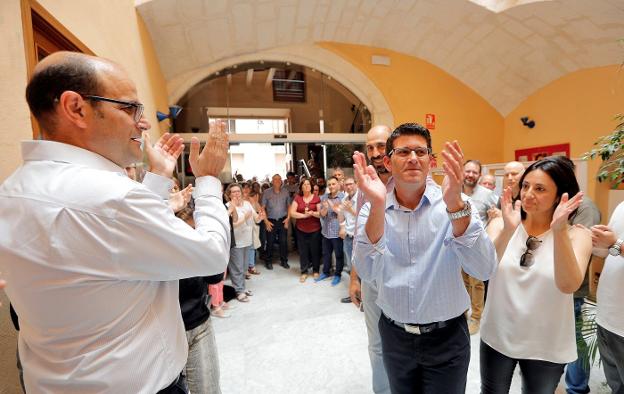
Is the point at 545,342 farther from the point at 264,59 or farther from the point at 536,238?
the point at 264,59

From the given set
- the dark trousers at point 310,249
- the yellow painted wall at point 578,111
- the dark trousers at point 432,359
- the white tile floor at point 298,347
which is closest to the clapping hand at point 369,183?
the dark trousers at point 432,359

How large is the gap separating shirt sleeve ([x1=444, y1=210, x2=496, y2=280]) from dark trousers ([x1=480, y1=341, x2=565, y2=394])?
1.72ft

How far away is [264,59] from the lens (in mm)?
5703

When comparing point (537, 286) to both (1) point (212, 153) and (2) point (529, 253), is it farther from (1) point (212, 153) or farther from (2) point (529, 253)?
(1) point (212, 153)

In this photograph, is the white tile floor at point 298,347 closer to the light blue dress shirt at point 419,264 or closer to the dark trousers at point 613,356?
the dark trousers at point 613,356

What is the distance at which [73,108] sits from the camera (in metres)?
0.77

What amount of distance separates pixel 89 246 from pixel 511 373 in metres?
1.75

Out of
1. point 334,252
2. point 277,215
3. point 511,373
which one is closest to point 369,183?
point 511,373

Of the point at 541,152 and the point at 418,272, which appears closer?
the point at 418,272

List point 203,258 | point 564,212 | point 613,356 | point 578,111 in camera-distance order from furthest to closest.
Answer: point 578,111 → point 613,356 → point 564,212 → point 203,258

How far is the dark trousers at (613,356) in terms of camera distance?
1.47m

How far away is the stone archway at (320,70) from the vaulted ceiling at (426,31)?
0.12 m

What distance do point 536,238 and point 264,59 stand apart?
549 centimetres

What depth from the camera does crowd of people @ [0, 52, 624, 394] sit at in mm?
708
